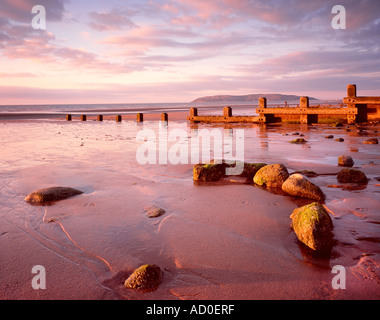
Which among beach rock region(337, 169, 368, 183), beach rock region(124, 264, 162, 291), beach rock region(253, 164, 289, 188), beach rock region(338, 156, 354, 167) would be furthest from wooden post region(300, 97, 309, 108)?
beach rock region(124, 264, 162, 291)

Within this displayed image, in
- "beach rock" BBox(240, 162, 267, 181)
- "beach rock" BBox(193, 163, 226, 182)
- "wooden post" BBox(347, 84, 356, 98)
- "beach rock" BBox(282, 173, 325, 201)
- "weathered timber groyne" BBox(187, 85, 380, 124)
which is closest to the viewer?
"beach rock" BBox(282, 173, 325, 201)

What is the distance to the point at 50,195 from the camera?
17.9ft

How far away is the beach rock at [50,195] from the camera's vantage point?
17.6 feet

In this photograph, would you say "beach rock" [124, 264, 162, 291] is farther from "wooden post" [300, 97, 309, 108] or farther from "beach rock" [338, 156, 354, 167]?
"wooden post" [300, 97, 309, 108]

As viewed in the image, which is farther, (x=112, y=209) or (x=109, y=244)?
(x=112, y=209)

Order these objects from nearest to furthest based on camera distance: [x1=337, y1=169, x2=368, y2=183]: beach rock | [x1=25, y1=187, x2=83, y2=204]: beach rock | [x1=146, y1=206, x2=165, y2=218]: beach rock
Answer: [x1=146, y1=206, x2=165, y2=218]: beach rock, [x1=25, y1=187, x2=83, y2=204]: beach rock, [x1=337, y1=169, x2=368, y2=183]: beach rock

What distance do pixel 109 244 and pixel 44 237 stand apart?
3.29ft

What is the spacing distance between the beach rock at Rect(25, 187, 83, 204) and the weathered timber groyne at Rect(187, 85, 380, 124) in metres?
16.9

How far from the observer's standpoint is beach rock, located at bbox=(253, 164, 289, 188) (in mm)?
5923

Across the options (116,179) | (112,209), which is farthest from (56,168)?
(112,209)

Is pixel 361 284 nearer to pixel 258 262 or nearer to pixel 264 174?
pixel 258 262

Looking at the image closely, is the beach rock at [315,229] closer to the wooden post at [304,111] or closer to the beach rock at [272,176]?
the beach rock at [272,176]

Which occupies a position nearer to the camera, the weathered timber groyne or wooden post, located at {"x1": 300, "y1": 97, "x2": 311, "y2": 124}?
the weathered timber groyne
